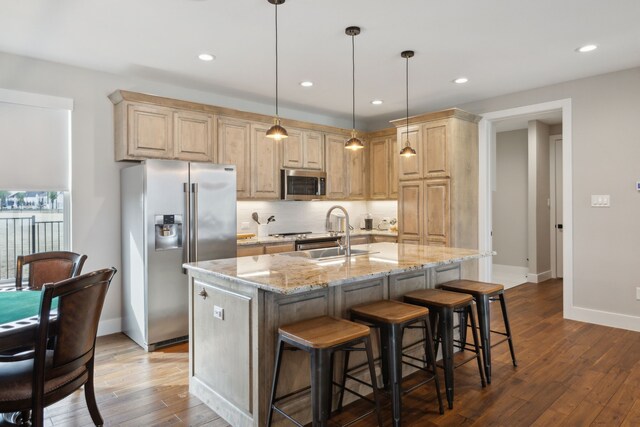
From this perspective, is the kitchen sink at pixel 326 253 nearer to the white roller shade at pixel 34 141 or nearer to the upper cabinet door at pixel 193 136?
the upper cabinet door at pixel 193 136

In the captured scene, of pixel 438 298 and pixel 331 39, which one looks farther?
pixel 331 39

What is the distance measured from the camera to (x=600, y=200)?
4285 mm

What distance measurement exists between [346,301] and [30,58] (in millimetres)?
3659

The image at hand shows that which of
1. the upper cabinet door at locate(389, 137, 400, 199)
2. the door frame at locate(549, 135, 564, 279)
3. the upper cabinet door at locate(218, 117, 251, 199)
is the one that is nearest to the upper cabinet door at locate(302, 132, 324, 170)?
the upper cabinet door at locate(218, 117, 251, 199)

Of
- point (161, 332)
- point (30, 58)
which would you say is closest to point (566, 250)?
point (161, 332)

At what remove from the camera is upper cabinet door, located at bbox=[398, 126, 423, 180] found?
17.3ft

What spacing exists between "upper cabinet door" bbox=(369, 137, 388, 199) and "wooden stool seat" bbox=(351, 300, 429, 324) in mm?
3712

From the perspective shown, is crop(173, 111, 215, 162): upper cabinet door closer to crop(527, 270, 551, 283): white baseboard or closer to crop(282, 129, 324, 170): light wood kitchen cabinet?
crop(282, 129, 324, 170): light wood kitchen cabinet

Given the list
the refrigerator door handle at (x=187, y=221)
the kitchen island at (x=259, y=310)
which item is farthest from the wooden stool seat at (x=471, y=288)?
the refrigerator door handle at (x=187, y=221)

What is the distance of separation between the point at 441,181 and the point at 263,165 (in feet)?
7.47

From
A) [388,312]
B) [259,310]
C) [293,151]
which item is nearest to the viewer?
[259,310]

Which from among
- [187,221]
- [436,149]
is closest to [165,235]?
[187,221]

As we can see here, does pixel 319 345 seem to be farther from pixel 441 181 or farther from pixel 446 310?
pixel 441 181

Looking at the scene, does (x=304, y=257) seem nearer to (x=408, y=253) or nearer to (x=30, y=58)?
(x=408, y=253)
